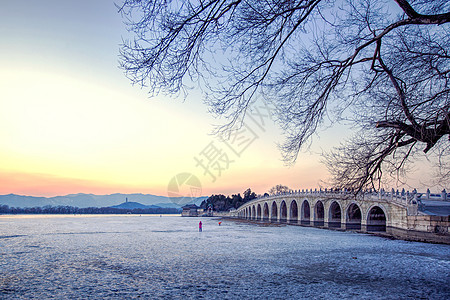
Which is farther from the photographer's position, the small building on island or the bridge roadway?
the small building on island

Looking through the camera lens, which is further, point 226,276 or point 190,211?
point 190,211

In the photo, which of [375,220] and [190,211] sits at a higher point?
[375,220]

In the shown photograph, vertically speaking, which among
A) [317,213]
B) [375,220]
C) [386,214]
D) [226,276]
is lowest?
[375,220]

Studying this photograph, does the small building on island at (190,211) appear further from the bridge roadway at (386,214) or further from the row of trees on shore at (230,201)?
the bridge roadway at (386,214)

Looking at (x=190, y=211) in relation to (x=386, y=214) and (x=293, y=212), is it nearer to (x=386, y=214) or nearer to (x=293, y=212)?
(x=293, y=212)

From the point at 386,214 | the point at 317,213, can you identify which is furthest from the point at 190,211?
the point at 386,214

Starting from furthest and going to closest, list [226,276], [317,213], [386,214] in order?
[317,213] < [386,214] < [226,276]

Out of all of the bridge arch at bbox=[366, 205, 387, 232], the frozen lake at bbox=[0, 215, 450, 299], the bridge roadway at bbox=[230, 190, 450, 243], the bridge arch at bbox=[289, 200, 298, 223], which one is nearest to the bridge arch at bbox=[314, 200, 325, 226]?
the bridge roadway at bbox=[230, 190, 450, 243]

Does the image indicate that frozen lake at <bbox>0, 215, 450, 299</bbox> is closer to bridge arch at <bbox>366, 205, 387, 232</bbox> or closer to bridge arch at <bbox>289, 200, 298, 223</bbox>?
bridge arch at <bbox>366, 205, 387, 232</bbox>

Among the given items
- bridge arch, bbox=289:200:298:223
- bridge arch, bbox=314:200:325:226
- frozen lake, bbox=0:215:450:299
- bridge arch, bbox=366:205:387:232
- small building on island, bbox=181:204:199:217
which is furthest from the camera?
small building on island, bbox=181:204:199:217

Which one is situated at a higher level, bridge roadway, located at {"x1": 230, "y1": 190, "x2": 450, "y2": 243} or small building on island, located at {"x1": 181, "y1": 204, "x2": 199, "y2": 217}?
bridge roadway, located at {"x1": 230, "y1": 190, "x2": 450, "y2": 243}

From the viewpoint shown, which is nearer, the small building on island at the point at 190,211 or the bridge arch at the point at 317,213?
the bridge arch at the point at 317,213

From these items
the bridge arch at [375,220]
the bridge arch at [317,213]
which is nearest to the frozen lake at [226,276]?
the bridge arch at [375,220]

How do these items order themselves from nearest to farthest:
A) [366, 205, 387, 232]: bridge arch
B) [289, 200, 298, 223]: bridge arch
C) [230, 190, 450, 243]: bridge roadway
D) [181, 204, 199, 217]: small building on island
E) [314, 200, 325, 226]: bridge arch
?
1. [230, 190, 450, 243]: bridge roadway
2. [366, 205, 387, 232]: bridge arch
3. [314, 200, 325, 226]: bridge arch
4. [289, 200, 298, 223]: bridge arch
5. [181, 204, 199, 217]: small building on island
